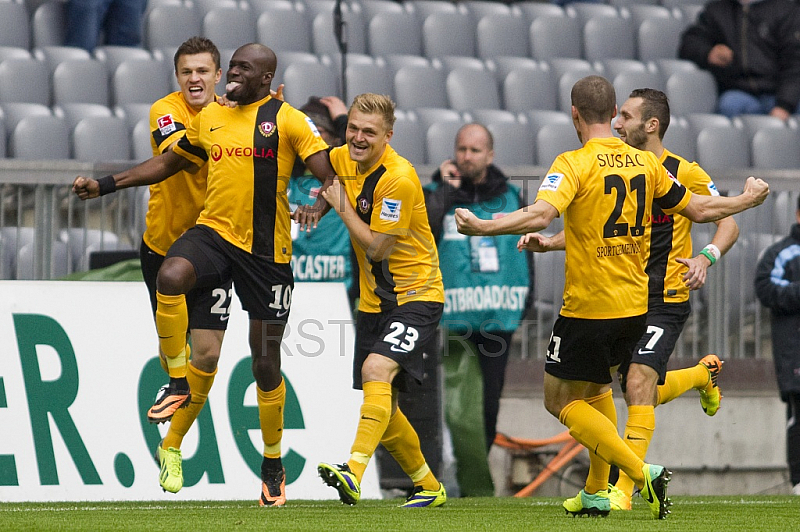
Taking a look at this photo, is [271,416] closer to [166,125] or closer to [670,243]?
[166,125]

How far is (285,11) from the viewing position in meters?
12.1

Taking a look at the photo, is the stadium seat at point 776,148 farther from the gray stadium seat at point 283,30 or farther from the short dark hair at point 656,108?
the short dark hair at point 656,108

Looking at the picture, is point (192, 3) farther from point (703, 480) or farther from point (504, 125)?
point (703, 480)

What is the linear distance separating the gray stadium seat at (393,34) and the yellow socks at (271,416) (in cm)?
599

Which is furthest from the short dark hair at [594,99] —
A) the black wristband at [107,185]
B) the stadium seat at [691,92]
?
the stadium seat at [691,92]

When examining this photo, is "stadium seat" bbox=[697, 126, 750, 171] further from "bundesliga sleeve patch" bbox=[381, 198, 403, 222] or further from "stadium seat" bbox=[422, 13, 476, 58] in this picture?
"bundesliga sleeve patch" bbox=[381, 198, 403, 222]

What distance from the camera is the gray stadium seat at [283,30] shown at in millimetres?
11930

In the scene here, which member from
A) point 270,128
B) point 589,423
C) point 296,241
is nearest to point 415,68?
point 296,241

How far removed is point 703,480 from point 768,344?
1.19 m

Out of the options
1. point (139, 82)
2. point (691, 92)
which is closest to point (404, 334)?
point (139, 82)

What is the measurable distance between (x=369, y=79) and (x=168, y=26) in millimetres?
1896

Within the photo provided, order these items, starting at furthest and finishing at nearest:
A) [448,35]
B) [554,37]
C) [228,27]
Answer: [554,37] < [448,35] < [228,27]

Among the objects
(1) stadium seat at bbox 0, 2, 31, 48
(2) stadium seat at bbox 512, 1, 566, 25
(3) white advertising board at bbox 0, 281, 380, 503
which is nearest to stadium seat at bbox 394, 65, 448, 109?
(2) stadium seat at bbox 512, 1, 566, 25

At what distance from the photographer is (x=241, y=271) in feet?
22.6
